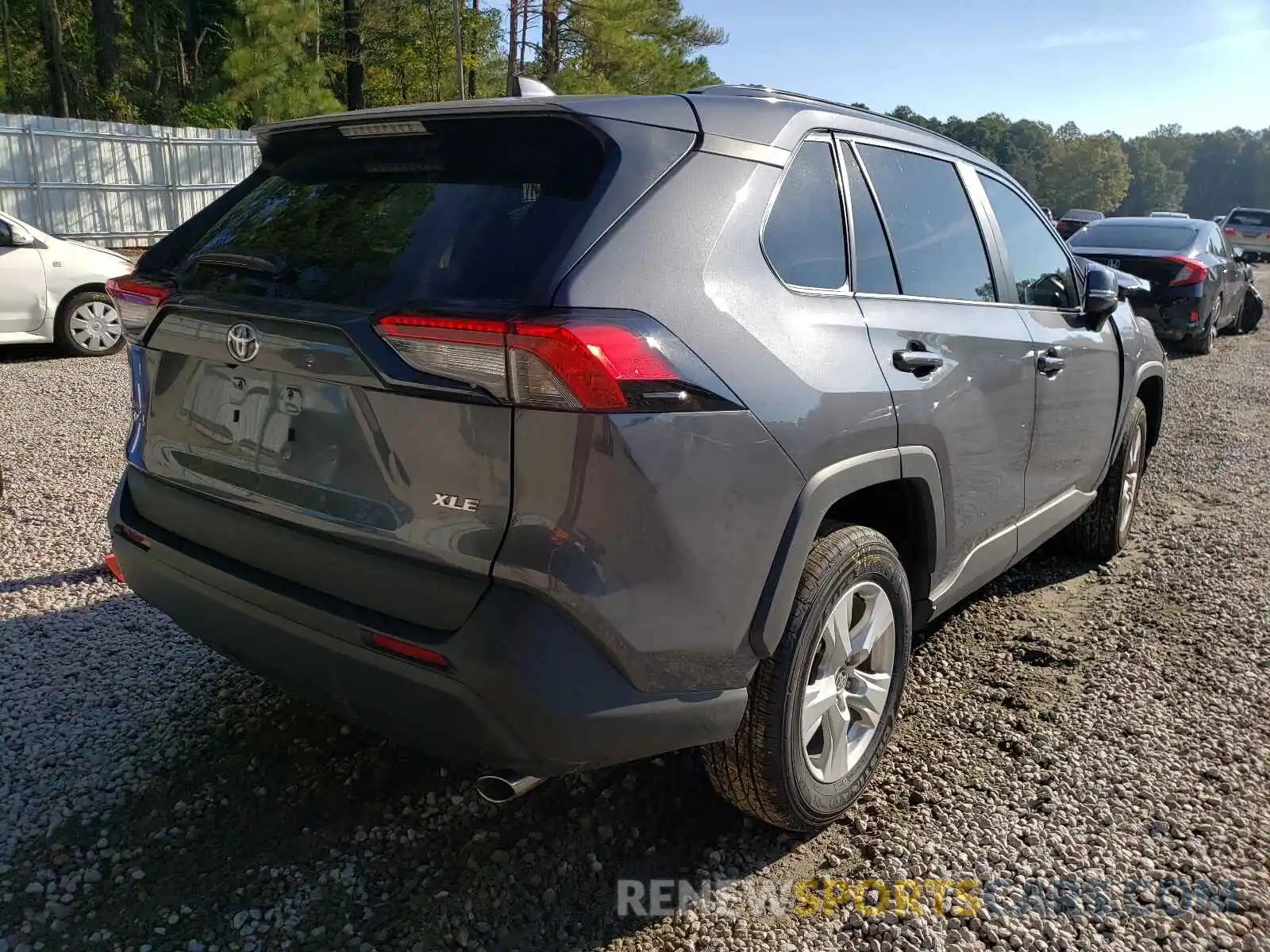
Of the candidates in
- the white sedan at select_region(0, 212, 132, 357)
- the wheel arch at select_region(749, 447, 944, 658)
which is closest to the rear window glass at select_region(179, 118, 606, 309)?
the wheel arch at select_region(749, 447, 944, 658)

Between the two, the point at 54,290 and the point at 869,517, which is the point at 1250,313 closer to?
the point at 869,517

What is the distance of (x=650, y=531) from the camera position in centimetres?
190

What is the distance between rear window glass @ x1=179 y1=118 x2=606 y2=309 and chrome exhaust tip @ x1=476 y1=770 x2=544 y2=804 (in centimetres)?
100

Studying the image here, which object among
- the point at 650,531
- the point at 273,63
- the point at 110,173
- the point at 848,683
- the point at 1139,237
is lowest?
the point at 110,173

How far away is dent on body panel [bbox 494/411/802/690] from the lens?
6.06ft

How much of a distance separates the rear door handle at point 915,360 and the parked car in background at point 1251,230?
36.1 metres

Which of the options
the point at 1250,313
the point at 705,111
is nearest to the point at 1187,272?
the point at 1250,313

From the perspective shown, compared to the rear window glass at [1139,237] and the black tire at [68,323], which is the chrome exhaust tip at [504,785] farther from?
the rear window glass at [1139,237]

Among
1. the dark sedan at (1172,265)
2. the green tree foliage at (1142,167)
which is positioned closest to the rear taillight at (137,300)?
the dark sedan at (1172,265)

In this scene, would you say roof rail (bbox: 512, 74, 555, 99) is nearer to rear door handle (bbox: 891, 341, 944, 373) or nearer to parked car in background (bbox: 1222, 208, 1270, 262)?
rear door handle (bbox: 891, 341, 944, 373)

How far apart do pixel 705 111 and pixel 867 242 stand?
659mm

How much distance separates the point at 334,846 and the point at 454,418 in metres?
1.27

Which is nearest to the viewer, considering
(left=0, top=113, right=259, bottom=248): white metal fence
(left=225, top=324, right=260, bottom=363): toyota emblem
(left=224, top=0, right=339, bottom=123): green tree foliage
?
(left=225, top=324, right=260, bottom=363): toyota emblem

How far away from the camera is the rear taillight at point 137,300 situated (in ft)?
8.05
